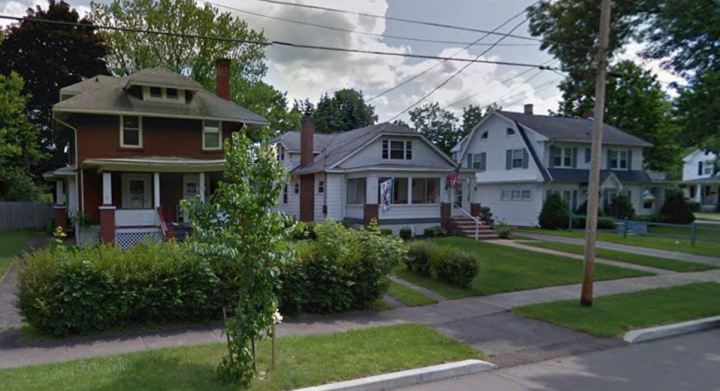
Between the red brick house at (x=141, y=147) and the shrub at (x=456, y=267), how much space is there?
11.3 meters

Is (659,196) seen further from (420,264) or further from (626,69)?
(420,264)

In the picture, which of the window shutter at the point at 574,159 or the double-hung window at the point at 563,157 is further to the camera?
the window shutter at the point at 574,159

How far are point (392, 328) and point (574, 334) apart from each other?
3.20 meters

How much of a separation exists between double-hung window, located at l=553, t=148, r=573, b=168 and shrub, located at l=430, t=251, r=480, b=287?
20.7m

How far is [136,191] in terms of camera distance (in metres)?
20.2

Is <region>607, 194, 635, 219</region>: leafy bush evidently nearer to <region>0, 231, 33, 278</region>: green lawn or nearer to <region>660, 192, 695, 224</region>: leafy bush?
<region>660, 192, 695, 224</region>: leafy bush

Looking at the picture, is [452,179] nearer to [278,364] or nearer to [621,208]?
[621,208]

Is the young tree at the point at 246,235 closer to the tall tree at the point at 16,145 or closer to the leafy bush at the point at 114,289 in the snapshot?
the leafy bush at the point at 114,289

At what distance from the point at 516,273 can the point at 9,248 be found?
1890 cm

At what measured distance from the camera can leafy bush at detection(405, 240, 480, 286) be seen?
35.7ft

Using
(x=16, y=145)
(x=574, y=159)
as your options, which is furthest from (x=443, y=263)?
(x=16, y=145)

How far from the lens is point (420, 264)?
12.3m

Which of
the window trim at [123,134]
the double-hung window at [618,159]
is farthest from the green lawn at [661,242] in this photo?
the window trim at [123,134]

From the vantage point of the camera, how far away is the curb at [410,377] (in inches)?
201
